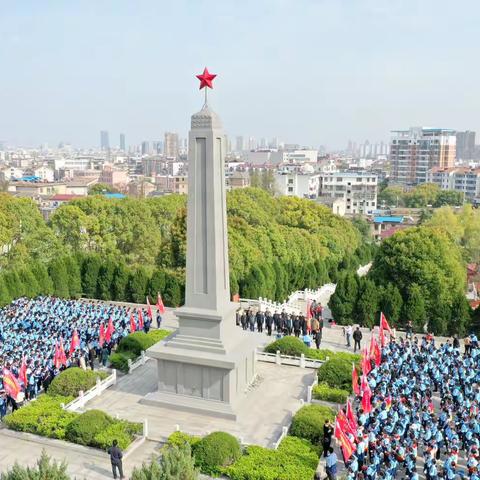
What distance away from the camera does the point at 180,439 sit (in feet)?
48.4

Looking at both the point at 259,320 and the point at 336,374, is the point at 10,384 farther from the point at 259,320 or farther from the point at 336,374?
the point at 259,320

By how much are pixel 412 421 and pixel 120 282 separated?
843 inches

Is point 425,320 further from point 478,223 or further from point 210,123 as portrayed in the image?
point 478,223

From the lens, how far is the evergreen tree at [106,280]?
32656mm

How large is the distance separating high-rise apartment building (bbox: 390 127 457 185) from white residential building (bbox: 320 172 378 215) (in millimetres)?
52693

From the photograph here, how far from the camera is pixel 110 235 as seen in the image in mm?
38562

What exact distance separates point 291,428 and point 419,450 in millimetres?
3427

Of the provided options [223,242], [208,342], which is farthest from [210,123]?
[208,342]

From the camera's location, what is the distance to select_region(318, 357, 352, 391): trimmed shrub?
61.1 feet

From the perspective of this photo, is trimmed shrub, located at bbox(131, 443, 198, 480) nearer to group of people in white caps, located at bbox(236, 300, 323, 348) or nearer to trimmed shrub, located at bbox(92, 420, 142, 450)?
trimmed shrub, located at bbox(92, 420, 142, 450)

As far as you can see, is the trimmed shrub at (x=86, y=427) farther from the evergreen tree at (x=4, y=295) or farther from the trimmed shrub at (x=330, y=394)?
the evergreen tree at (x=4, y=295)

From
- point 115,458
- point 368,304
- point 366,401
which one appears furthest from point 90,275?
point 366,401

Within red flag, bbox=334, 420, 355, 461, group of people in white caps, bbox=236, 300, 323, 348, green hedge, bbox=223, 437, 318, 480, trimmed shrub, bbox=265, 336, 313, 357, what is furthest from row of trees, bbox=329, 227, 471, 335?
red flag, bbox=334, 420, 355, 461

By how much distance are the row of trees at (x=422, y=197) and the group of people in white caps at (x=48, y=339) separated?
→ 3420 inches
